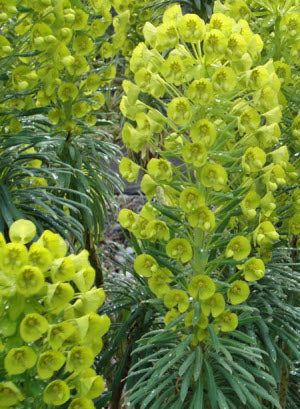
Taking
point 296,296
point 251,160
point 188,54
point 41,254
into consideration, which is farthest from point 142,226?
point 296,296

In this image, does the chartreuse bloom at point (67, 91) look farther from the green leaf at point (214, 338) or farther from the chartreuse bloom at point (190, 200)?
the green leaf at point (214, 338)

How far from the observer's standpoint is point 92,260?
3.19 metres

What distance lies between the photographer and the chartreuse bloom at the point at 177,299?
1.94 meters

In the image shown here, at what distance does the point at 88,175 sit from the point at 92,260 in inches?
15.9

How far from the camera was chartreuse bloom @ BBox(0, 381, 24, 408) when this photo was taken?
1.31 m

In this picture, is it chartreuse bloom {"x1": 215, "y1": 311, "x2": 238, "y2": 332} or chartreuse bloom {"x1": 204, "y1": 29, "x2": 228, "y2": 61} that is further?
chartreuse bloom {"x1": 215, "y1": 311, "x2": 238, "y2": 332}

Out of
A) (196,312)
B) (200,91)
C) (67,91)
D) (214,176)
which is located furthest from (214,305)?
(67,91)

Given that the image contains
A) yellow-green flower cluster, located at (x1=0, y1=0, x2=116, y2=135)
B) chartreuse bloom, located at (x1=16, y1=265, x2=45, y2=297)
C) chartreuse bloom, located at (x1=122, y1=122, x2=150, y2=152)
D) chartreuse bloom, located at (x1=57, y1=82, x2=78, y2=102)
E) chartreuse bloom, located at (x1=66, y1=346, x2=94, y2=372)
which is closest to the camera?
chartreuse bloom, located at (x1=16, y1=265, x2=45, y2=297)

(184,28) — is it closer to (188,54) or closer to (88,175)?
(188,54)

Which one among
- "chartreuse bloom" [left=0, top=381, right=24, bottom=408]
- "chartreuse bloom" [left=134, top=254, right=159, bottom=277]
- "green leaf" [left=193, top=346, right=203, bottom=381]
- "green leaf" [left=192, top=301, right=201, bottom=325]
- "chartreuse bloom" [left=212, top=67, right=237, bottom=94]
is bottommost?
"green leaf" [left=193, top=346, right=203, bottom=381]

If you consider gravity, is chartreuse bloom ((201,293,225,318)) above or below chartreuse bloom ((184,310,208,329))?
above

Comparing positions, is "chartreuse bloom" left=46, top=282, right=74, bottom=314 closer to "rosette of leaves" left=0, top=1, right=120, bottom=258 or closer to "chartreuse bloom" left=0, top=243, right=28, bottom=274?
"chartreuse bloom" left=0, top=243, right=28, bottom=274

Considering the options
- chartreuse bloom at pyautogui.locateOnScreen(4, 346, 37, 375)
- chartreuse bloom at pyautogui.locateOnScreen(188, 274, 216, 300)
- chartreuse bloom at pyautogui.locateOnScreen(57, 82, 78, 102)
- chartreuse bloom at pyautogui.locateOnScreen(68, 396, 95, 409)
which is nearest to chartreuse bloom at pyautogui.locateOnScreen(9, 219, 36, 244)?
chartreuse bloom at pyautogui.locateOnScreen(4, 346, 37, 375)

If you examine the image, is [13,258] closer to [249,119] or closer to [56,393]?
[56,393]
